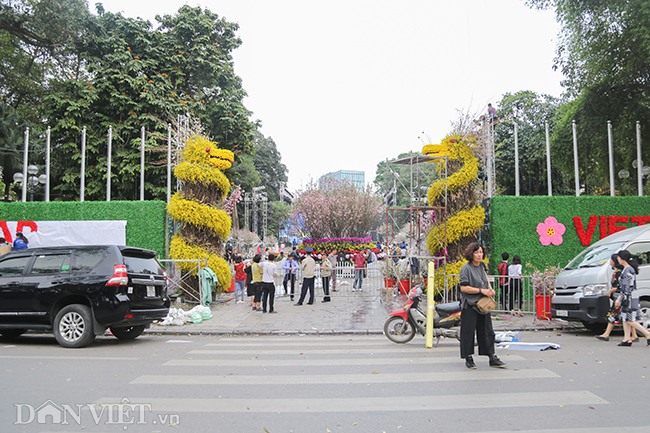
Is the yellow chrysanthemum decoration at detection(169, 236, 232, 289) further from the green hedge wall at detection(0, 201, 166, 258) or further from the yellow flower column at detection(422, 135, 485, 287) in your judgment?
the yellow flower column at detection(422, 135, 485, 287)

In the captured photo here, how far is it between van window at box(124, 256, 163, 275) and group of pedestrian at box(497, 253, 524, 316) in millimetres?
8901

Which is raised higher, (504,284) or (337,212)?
(337,212)

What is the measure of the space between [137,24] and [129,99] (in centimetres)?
505

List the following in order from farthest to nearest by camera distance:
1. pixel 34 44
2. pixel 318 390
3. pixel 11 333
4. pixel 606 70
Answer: pixel 34 44 → pixel 606 70 → pixel 11 333 → pixel 318 390

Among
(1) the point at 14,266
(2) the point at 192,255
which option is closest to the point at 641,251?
(2) the point at 192,255

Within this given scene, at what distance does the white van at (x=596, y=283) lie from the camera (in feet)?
31.1

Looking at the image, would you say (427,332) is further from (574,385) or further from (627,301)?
(627,301)

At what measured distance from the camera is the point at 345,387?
17.7ft

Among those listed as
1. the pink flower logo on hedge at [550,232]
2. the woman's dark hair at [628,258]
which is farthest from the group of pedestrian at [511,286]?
the woman's dark hair at [628,258]

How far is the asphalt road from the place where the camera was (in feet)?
13.8

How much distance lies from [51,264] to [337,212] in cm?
2323

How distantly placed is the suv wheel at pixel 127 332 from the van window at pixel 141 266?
1.22 meters

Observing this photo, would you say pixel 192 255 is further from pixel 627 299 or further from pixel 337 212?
pixel 337 212

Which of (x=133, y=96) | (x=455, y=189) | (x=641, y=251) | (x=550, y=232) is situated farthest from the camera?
(x=133, y=96)
